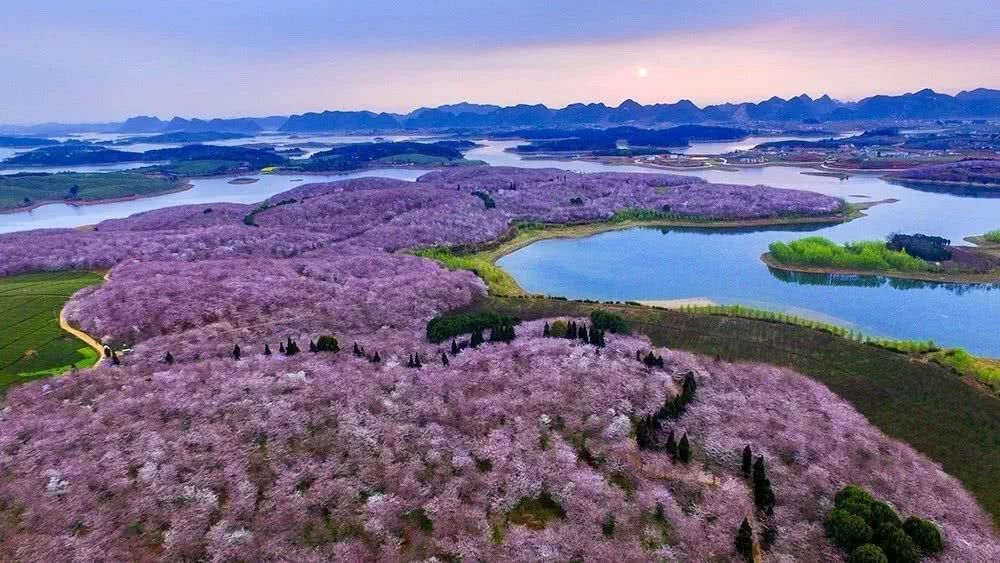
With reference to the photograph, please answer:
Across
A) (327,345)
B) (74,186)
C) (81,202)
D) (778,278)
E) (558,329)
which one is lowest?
(778,278)

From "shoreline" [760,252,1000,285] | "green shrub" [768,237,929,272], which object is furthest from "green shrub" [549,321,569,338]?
"green shrub" [768,237,929,272]

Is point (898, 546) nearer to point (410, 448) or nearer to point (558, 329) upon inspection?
point (410, 448)

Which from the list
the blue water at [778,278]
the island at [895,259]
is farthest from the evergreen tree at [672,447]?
the island at [895,259]

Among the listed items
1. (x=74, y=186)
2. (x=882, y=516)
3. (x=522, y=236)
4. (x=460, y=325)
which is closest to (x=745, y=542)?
(x=882, y=516)

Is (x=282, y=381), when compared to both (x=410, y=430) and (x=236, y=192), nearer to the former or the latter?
(x=410, y=430)

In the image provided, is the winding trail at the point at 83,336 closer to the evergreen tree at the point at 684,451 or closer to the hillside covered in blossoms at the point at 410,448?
the hillside covered in blossoms at the point at 410,448
